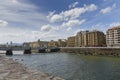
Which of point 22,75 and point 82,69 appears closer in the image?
point 22,75

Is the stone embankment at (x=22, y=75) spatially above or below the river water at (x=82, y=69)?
above

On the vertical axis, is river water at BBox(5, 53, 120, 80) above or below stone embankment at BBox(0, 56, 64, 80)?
below

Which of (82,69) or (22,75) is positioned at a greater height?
(22,75)

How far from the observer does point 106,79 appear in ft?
152

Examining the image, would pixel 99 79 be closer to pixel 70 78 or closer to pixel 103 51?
pixel 70 78

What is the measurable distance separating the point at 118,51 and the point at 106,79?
95.7 m

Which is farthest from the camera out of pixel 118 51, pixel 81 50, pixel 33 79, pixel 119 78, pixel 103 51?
pixel 81 50

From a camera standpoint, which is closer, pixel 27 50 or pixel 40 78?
pixel 40 78

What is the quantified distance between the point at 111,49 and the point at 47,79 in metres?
108

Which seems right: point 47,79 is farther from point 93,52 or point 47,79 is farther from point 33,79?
point 93,52

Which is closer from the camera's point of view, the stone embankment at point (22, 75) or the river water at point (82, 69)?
the stone embankment at point (22, 75)

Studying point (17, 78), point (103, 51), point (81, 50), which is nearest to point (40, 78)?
A: point (17, 78)

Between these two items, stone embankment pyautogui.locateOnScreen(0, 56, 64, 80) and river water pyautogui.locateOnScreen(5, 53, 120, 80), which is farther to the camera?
river water pyautogui.locateOnScreen(5, 53, 120, 80)

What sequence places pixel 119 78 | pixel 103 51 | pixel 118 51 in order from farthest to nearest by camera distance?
pixel 103 51, pixel 118 51, pixel 119 78
